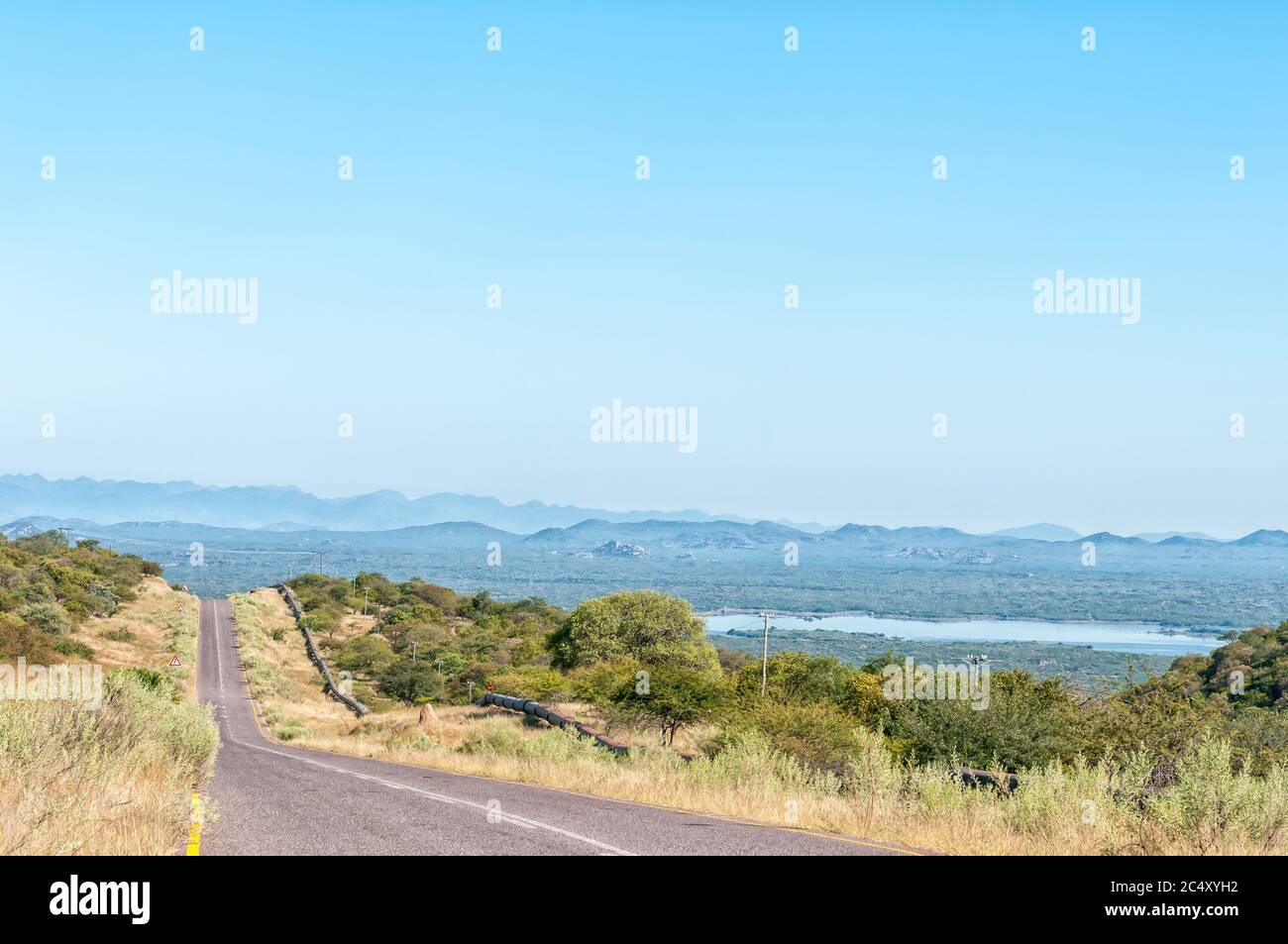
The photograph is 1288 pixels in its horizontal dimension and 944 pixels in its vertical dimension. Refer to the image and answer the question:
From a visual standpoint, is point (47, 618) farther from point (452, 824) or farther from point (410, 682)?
point (452, 824)

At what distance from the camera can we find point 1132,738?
27.5 meters

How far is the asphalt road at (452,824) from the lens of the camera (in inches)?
443

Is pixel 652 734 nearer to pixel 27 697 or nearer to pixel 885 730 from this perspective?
pixel 885 730

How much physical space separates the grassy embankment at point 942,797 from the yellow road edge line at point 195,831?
6.51 metres

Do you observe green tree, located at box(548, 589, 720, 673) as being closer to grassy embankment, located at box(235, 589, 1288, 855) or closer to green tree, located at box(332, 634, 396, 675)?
green tree, located at box(332, 634, 396, 675)

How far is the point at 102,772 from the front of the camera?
12.3 meters

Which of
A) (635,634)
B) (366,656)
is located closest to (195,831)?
(635,634)

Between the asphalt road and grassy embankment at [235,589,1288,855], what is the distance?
0.86 metres

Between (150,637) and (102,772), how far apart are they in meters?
81.4

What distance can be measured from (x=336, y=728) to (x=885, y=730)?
1344 inches

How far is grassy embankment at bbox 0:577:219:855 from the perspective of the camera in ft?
31.5
